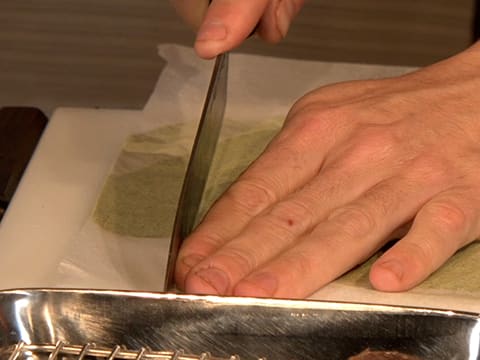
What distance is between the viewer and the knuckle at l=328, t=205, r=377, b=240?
2.08ft

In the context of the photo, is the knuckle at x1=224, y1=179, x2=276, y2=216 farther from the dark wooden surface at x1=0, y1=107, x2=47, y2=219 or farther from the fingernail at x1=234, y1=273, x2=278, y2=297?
the dark wooden surface at x1=0, y1=107, x2=47, y2=219

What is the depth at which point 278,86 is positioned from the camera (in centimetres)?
91

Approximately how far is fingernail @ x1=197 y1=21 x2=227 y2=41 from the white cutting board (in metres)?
0.18

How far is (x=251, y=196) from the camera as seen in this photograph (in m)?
0.68

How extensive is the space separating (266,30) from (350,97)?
85mm

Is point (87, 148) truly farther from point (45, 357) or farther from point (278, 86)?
point (45, 357)

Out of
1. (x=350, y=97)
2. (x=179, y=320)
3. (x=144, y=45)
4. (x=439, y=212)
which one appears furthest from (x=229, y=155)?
(x=144, y=45)

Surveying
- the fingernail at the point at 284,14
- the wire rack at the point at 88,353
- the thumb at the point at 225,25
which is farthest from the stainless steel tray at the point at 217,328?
the fingernail at the point at 284,14

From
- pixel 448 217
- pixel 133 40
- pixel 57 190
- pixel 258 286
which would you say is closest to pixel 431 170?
pixel 448 217

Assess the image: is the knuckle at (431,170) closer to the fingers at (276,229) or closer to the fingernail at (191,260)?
the fingers at (276,229)

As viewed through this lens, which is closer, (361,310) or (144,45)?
(361,310)

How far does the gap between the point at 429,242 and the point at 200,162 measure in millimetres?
183

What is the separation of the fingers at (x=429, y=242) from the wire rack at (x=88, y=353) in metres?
0.17

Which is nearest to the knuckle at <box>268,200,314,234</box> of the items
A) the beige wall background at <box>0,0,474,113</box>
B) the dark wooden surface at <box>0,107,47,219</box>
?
the dark wooden surface at <box>0,107,47,219</box>
